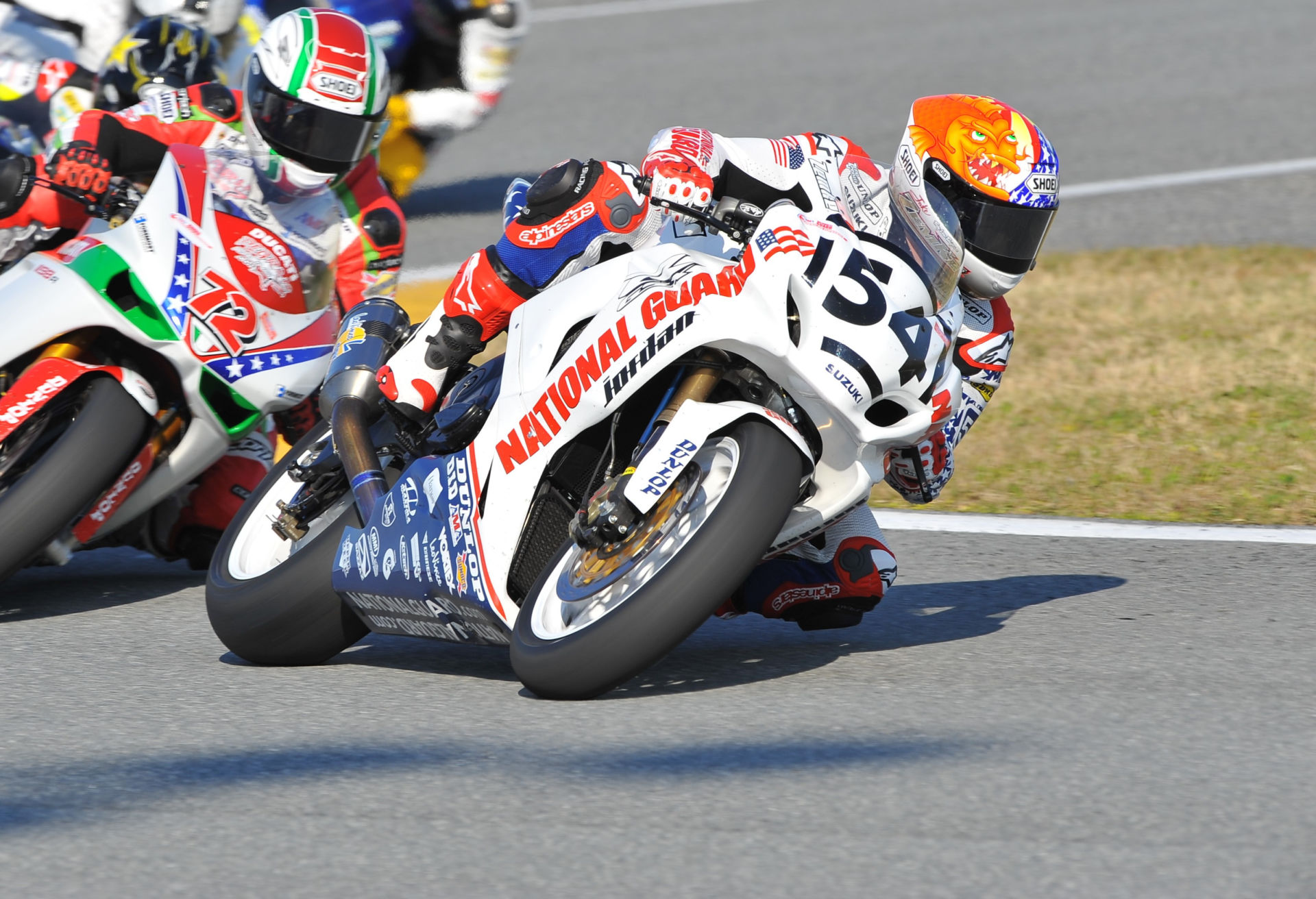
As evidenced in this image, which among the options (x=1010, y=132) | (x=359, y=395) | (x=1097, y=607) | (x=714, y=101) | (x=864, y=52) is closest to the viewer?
(x=1010, y=132)

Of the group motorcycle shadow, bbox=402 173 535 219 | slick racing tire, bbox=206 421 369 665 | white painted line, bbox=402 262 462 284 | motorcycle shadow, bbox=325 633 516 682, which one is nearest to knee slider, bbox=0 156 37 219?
slick racing tire, bbox=206 421 369 665

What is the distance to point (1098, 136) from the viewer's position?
42.8ft

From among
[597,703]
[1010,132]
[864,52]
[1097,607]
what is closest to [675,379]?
[597,703]

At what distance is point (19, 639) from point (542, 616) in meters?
1.58

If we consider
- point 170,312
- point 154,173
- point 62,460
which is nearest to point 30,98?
point 154,173

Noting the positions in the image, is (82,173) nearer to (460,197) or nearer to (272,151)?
(272,151)

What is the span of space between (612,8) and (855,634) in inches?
573

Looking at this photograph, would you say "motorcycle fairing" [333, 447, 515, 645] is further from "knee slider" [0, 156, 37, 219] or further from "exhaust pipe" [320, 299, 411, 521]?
"knee slider" [0, 156, 37, 219]

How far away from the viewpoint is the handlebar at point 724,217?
418 centimetres

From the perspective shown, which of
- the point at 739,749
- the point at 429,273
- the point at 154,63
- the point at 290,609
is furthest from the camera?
the point at 429,273

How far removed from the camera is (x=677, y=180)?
4.27 metres

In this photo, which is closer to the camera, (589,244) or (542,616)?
(542,616)

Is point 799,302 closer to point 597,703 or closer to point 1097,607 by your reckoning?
point 597,703

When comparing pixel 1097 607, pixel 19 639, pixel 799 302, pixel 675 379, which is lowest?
pixel 19 639
